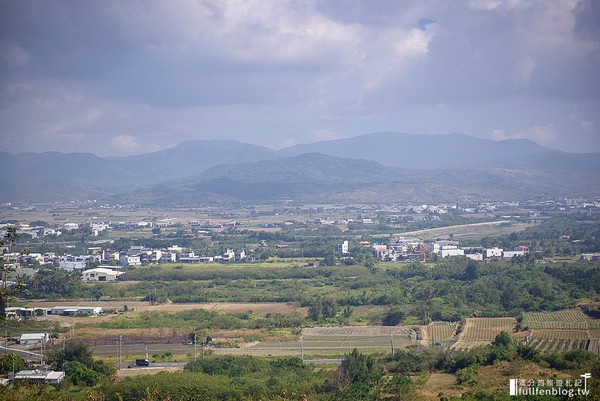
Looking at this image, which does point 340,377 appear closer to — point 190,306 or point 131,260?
point 190,306

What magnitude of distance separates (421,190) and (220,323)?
89688 millimetres

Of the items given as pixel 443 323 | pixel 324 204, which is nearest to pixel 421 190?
pixel 324 204

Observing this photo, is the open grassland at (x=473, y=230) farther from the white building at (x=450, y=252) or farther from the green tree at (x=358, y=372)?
the green tree at (x=358, y=372)

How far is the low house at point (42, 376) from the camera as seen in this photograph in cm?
1927

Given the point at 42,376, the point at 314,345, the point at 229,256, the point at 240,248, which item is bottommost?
the point at 314,345

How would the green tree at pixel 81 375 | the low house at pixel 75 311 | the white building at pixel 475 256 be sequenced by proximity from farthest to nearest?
the white building at pixel 475 256 < the low house at pixel 75 311 < the green tree at pixel 81 375

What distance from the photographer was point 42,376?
1977 centimetres

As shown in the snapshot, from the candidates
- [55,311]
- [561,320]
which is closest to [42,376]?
[55,311]

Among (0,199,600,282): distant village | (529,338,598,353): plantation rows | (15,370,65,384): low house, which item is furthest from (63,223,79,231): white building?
(529,338,598,353): plantation rows

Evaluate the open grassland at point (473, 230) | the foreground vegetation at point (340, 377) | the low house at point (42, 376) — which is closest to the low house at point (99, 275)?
the foreground vegetation at point (340, 377)

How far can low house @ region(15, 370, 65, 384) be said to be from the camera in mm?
19266

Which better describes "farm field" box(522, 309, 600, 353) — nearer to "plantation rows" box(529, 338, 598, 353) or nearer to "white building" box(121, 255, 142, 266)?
"plantation rows" box(529, 338, 598, 353)

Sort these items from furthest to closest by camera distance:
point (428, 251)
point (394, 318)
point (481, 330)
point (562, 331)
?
point (428, 251)
point (394, 318)
point (481, 330)
point (562, 331)

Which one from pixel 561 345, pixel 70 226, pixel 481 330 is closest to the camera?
pixel 561 345
